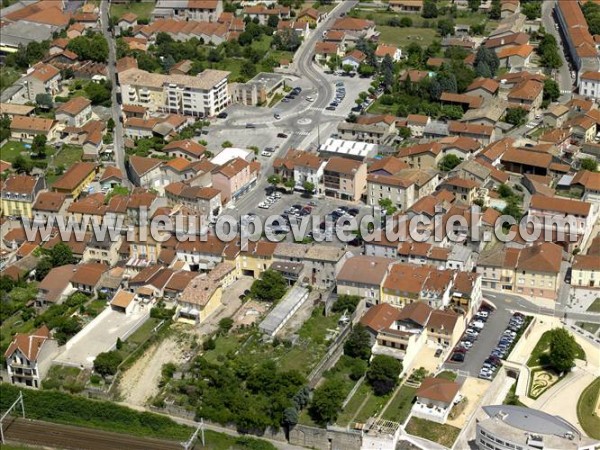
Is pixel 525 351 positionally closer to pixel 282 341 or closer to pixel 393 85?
pixel 282 341

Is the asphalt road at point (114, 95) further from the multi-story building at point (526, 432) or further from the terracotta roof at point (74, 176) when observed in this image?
the multi-story building at point (526, 432)

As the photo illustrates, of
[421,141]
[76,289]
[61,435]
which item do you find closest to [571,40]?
[421,141]

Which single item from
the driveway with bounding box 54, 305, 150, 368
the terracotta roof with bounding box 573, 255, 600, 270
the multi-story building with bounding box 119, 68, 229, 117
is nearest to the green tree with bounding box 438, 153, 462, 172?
the terracotta roof with bounding box 573, 255, 600, 270

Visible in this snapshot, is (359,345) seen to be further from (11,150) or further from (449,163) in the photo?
(11,150)

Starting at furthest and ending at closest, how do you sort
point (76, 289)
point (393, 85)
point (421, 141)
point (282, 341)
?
point (393, 85)
point (421, 141)
point (76, 289)
point (282, 341)

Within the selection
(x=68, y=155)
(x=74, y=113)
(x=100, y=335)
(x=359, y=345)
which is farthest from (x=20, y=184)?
(x=359, y=345)

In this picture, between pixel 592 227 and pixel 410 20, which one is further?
pixel 410 20

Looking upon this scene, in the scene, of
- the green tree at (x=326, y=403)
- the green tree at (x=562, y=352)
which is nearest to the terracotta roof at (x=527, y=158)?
the green tree at (x=562, y=352)

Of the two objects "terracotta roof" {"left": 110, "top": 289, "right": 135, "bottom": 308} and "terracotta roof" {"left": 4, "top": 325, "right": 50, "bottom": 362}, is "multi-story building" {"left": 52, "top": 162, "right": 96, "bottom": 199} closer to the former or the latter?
"terracotta roof" {"left": 110, "top": 289, "right": 135, "bottom": 308}
